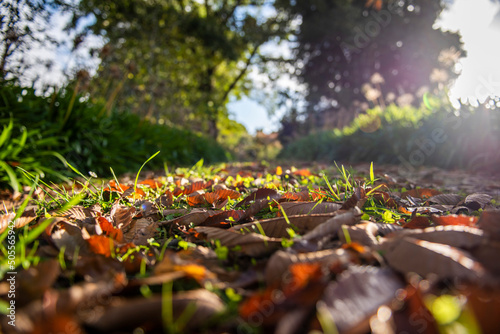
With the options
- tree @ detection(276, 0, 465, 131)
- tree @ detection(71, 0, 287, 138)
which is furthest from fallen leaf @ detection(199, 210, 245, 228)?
tree @ detection(276, 0, 465, 131)

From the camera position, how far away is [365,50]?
53.9 feet

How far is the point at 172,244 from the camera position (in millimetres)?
1021

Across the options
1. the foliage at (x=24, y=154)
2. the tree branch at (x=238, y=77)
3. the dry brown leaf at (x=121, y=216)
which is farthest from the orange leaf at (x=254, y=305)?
the tree branch at (x=238, y=77)

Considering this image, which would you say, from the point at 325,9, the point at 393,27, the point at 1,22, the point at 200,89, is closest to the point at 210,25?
the point at 200,89

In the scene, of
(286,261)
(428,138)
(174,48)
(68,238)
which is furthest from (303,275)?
(174,48)

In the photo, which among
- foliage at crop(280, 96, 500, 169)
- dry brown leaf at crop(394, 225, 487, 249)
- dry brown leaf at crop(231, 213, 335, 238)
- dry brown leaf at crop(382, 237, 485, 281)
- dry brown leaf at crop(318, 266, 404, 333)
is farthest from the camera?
foliage at crop(280, 96, 500, 169)

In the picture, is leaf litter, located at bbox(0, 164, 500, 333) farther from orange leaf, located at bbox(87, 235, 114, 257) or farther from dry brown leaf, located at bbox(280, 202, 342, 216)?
dry brown leaf, located at bbox(280, 202, 342, 216)

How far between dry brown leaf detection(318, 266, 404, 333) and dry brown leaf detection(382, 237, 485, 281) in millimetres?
53

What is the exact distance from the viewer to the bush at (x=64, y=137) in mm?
2412

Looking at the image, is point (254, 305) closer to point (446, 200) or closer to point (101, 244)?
point (101, 244)

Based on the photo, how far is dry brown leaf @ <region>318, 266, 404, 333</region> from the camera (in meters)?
0.48

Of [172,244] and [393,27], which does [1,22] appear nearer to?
[172,244]

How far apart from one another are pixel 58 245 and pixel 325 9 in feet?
54.1

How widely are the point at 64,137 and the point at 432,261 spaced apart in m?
3.40
